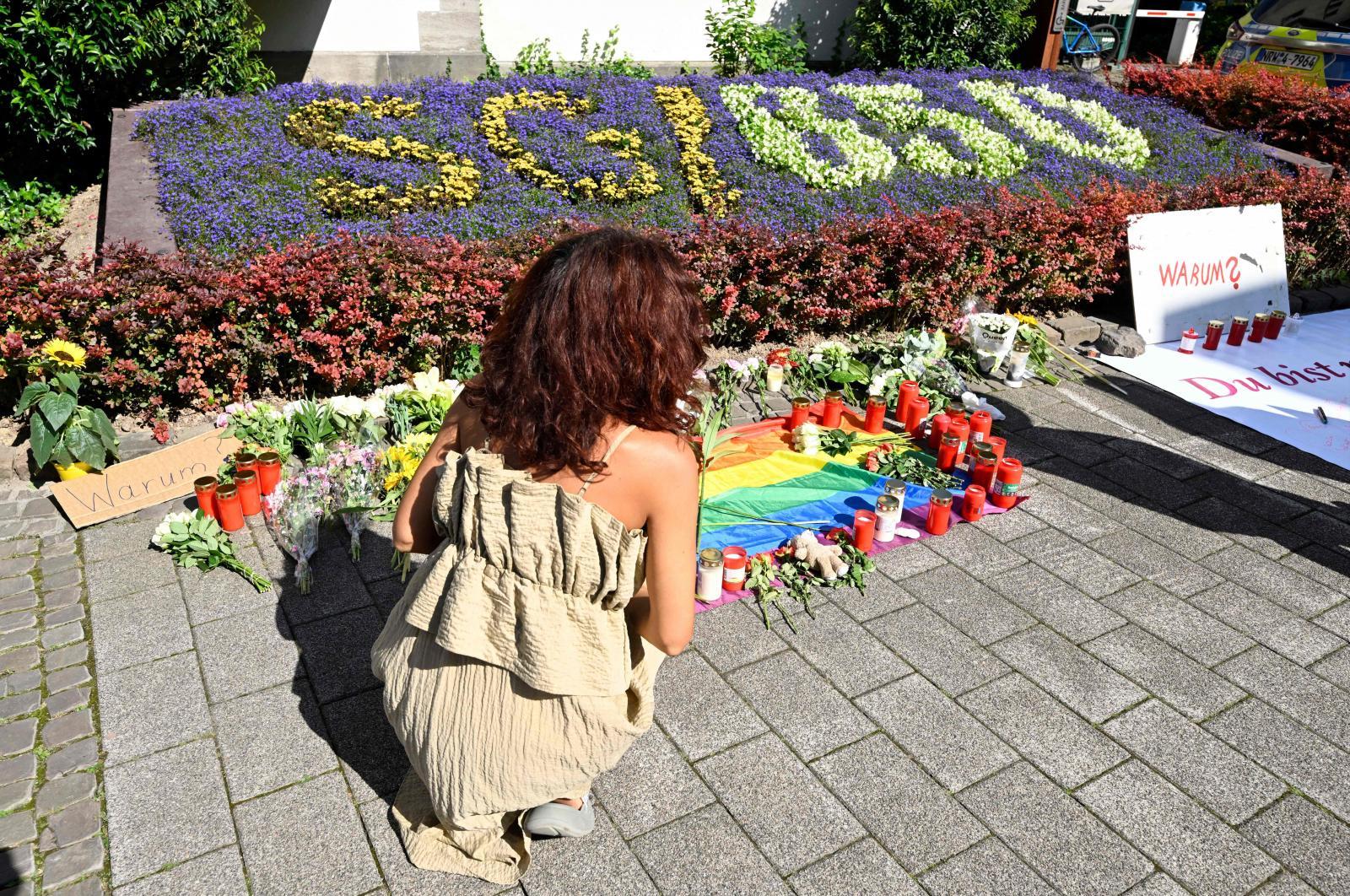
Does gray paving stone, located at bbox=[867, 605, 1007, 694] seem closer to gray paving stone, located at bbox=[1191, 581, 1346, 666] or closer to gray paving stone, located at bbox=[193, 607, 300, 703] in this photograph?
gray paving stone, located at bbox=[1191, 581, 1346, 666]

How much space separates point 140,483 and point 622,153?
425cm

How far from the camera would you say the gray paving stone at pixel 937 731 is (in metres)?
2.99

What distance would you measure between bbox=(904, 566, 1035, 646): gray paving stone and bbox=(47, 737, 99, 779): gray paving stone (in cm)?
294

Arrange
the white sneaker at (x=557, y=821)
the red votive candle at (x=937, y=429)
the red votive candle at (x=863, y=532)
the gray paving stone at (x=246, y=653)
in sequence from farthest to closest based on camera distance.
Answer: the red votive candle at (x=937, y=429), the red votive candle at (x=863, y=532), the gray paving stone at (x=246, y=653), the white sneaker at (x=557, y=821)

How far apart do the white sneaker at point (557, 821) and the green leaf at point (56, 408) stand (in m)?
Answer: 2.92

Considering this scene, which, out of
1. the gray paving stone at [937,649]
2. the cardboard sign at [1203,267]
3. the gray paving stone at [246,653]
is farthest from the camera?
the cardboard sign at [1203,267]

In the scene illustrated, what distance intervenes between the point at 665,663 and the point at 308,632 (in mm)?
1300

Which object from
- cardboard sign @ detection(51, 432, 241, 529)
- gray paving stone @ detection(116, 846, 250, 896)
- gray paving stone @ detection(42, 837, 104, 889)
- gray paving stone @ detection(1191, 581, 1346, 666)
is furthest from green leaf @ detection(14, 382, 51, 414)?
gray paving stone @ detection(1191, 581, 1346, 666)

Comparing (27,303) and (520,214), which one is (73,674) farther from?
(520,214)

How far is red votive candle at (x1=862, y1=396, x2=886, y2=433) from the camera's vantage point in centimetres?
514

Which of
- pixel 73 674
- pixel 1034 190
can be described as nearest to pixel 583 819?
pixel 73 674

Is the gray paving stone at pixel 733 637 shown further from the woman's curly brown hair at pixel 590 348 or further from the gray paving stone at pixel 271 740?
the woman's curly brown hair at pixel 590 348

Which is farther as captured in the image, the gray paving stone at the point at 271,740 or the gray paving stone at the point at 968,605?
the gray paving stone at the point at 968,605

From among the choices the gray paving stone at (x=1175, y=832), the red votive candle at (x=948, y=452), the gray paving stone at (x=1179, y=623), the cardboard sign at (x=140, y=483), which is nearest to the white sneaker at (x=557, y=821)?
the gray paving stone at (x=1175, y=832)
